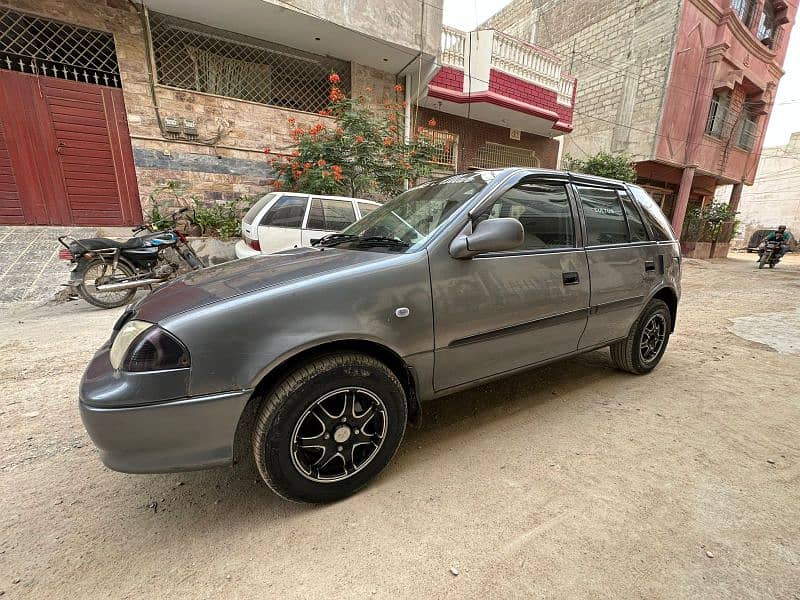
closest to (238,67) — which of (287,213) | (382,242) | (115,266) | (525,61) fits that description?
(287,213)

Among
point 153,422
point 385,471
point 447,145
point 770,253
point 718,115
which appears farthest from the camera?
point 718,115

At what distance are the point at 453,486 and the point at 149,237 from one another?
572 centimetres

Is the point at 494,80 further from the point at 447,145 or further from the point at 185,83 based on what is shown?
the point at 185,83

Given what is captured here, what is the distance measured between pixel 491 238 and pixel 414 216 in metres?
0.64

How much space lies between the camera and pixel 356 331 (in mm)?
1649

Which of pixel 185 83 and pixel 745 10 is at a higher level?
pixel 745 10

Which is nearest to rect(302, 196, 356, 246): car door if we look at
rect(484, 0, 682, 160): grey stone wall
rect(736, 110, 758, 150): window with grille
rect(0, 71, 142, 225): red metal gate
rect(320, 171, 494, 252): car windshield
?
rect(320, 171, 494, 252): car windshield

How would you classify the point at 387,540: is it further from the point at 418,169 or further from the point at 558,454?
the point at 418,169

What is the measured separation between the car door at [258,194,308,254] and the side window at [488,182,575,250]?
3936mm

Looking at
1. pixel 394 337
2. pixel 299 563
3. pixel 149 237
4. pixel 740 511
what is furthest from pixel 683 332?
pixel 149 237

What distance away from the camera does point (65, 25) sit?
635 centimetres

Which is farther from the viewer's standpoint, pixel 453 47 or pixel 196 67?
pixel 453 47

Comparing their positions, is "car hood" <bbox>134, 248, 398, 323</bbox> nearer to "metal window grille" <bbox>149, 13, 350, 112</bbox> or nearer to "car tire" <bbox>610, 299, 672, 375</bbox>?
"car tire" <bbox>610, 299, 672, 375</bbox>

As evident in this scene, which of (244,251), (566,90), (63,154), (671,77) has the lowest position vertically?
(244,251)
